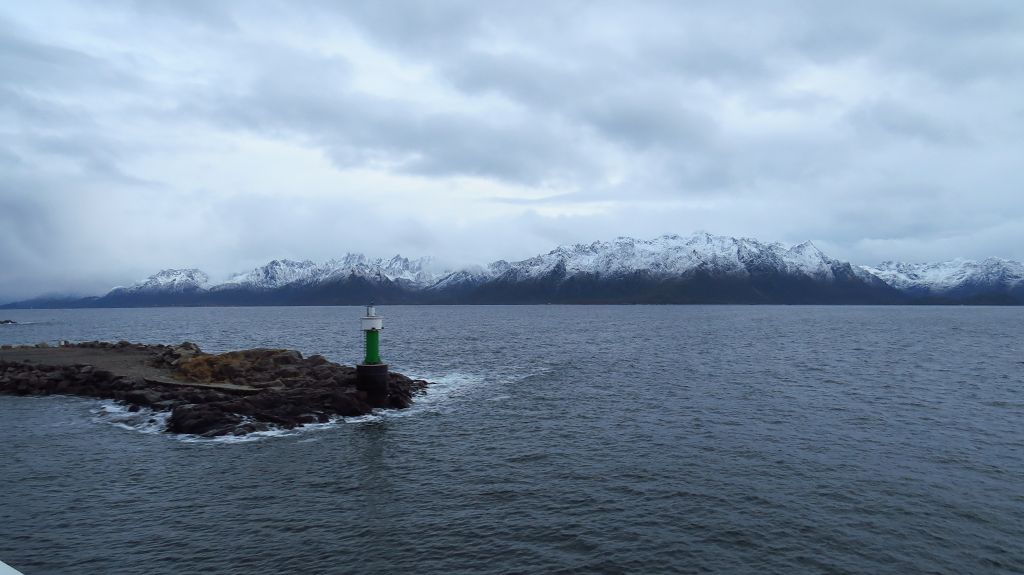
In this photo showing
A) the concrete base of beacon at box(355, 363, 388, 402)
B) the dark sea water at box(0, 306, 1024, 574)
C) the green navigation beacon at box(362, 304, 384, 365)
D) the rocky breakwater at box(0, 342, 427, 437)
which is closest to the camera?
the dark sea water at box(0, 306, 1024, 574)

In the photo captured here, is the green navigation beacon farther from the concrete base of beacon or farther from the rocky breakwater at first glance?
the rocky breakwater

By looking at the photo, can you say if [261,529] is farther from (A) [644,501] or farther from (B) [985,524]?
(B) [985,524]

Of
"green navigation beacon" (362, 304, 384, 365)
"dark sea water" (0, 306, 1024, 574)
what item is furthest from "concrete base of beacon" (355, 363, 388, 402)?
"dark sea water" (0, 306, 1024, 574)

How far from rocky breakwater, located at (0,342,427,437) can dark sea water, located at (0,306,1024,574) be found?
2.02 meters

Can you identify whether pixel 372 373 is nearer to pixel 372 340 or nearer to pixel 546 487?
pixel 372 340

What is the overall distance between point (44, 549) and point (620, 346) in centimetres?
7639

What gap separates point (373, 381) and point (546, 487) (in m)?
20.0

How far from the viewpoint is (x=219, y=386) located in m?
42.6

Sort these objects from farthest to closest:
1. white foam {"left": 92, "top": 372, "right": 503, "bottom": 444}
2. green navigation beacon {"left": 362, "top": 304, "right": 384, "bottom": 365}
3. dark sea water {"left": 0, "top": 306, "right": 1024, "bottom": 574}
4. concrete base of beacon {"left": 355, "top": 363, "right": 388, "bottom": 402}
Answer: green navigation beacon {"left": 362, "top": 304, "right": 384, "bottom": 365} → concrete base of beacon {"left": 355, "top": 363, "right": 388, "bottom": 402} → white foam {"left": 92, "top": 372, "right": 503, "bottom": 444} → dark sea water {"left": 0, "top": 306, "right": 1024, "bottom": 574}

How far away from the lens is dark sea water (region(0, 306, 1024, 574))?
18.1m

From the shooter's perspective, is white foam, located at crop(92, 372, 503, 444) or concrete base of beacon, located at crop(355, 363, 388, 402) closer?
white foam, located at crop(92, 372, 503, 444)

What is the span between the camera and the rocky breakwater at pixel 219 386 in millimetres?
34938

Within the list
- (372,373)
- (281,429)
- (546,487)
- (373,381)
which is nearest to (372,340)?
(372,373)

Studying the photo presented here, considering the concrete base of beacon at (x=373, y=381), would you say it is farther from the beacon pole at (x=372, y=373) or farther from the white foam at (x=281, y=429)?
the white foam at (x=281, y=429)
